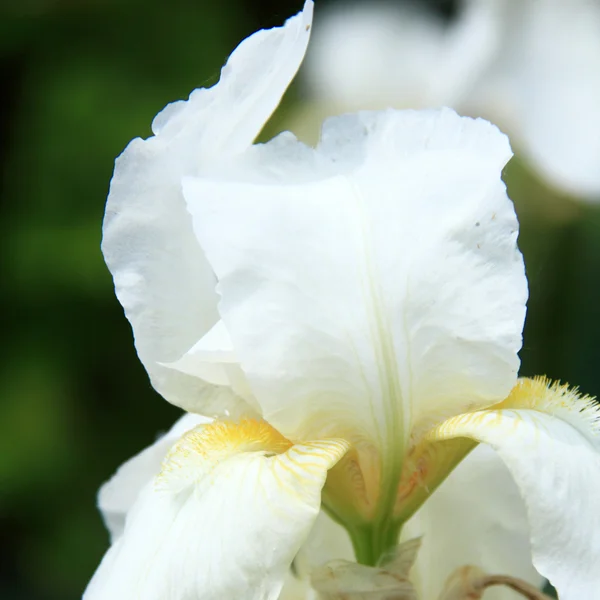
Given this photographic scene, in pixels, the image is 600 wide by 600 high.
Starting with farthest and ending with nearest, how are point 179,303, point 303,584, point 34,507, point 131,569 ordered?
1. point 34,507
2. point 303,584
3. point 179,303
4. point 131,569

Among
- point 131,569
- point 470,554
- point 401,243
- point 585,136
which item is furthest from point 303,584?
point 585,136

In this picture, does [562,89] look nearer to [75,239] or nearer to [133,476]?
[75,239]

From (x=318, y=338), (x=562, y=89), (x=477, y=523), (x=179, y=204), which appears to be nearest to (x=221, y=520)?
(x=318, y=338)

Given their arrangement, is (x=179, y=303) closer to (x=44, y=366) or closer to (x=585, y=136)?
(x=585, y=136)

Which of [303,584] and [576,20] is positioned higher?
[576,20]

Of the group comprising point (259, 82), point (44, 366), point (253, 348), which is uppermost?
point (259, 82)

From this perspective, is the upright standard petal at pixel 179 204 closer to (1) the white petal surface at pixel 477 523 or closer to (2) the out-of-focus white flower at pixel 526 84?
(1) the white petal surface at pixel 477 523
